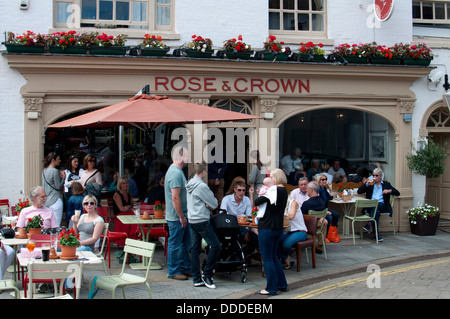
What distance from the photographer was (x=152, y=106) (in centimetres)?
859

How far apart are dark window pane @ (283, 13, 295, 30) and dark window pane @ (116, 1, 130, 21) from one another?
3598 millimetres

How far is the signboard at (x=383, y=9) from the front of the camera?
12109mm

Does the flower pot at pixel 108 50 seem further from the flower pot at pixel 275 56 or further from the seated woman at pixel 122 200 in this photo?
the flower pot at pixel 275 56

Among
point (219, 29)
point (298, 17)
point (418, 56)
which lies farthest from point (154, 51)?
point (418, 56)

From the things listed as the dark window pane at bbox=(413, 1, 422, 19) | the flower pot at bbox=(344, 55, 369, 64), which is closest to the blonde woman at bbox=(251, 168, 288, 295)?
the flower pot at bbox=(344, 55, 369, 64)

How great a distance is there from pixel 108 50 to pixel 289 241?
17.2 ft

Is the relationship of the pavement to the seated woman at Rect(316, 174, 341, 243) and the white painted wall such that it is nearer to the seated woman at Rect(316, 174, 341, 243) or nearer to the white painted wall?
the seated woman at Rect(316, 174, 341, 243)

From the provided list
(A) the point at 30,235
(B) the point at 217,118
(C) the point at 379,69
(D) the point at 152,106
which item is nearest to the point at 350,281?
(B) the point at 217,118

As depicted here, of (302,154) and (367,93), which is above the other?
(367,93)

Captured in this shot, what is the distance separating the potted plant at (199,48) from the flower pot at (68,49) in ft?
6.91

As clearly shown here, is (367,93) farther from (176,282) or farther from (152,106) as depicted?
(176,282)

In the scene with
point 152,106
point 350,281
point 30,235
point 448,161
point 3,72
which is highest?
point 3,72

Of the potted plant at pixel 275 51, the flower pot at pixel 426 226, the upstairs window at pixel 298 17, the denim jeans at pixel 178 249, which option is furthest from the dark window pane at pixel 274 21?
the denim jeans at pixel 178 249
